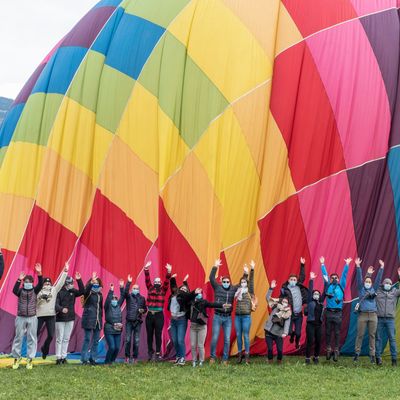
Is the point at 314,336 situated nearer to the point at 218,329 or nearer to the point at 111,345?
the point at 218,329

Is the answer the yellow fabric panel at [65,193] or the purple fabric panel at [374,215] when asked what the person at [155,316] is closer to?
the yellow fabric panel at [65,193]

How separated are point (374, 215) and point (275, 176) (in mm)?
2192

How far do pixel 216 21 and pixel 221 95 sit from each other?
73.5 inches

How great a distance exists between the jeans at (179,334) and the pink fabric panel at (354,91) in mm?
4907

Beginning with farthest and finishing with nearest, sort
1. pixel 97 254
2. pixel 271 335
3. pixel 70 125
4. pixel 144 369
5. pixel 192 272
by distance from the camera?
pixel 70 125 → pixel 97 254 → pixel 192 272 → pixel 271 335 → pixel 144 369

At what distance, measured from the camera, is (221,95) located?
14430 mm

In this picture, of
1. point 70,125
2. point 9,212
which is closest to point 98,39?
point 70,125

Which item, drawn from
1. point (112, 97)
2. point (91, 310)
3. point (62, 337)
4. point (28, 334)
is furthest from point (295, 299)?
point (112, 97)

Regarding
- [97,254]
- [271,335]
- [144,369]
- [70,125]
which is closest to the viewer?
[144,369]

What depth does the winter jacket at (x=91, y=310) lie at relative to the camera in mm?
12359

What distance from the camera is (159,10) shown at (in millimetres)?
15883

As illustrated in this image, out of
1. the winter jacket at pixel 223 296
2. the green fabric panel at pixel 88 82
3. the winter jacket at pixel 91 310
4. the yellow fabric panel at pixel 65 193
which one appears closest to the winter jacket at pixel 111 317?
the winter jacket at pixel 91 310

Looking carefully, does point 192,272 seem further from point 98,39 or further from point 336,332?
point 98,39

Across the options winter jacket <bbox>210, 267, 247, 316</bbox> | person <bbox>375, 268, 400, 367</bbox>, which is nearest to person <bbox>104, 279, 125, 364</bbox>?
winter jacket <bbox>210, 267, 247, 316</bbox>
